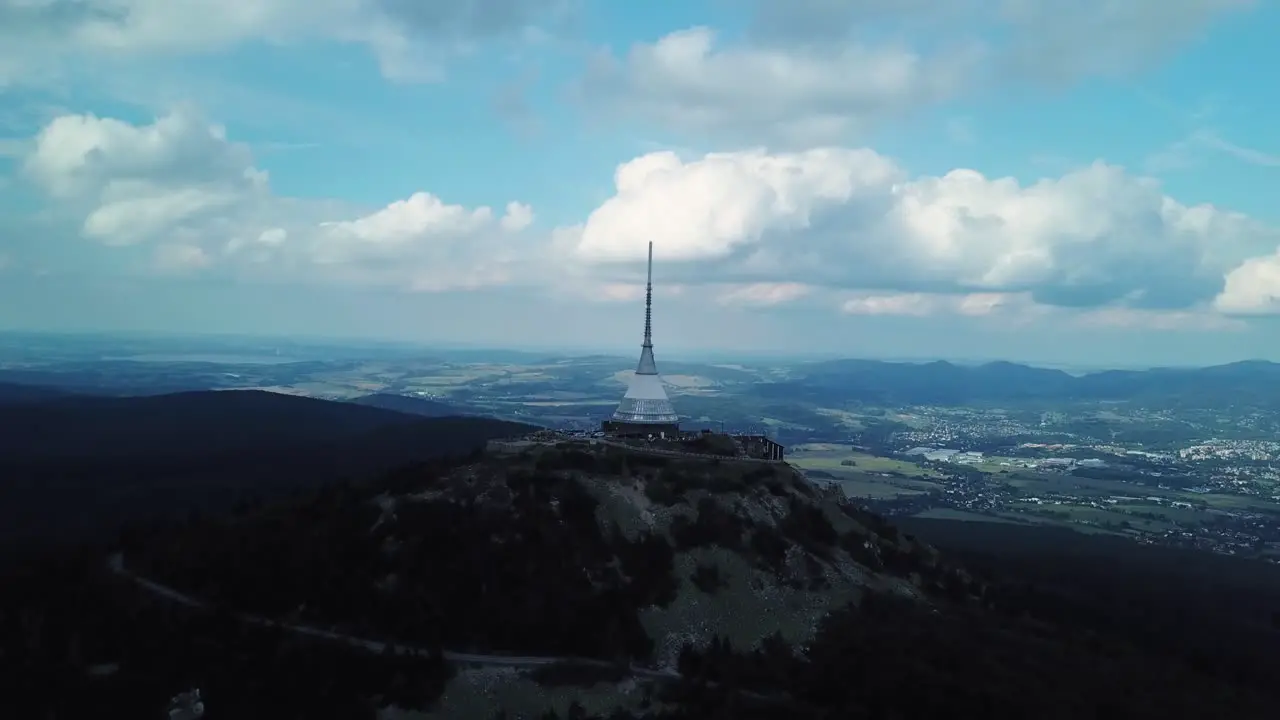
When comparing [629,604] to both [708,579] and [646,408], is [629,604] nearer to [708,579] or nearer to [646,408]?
[708,579]

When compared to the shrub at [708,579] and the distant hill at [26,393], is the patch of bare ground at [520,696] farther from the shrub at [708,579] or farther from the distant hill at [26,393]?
the distant hill at [26,393]

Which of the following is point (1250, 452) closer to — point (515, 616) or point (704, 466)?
point (704, 466)

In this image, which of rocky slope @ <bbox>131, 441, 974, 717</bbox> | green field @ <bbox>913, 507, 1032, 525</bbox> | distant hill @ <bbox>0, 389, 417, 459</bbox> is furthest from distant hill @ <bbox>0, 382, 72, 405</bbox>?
green field @ <bbox>913, 507, 1032, 525</bbox>

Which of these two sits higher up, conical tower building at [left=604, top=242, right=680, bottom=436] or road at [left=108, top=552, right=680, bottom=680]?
conical tower building at [left=604, top=242, right=680, bottom=436]

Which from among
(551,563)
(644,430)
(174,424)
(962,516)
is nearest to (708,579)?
(551,563)

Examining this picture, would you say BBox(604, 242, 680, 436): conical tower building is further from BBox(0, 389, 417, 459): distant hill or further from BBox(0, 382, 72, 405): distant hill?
BBox(0, 382, 72, 405): distant hill

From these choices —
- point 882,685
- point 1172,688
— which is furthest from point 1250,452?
point 882,685
